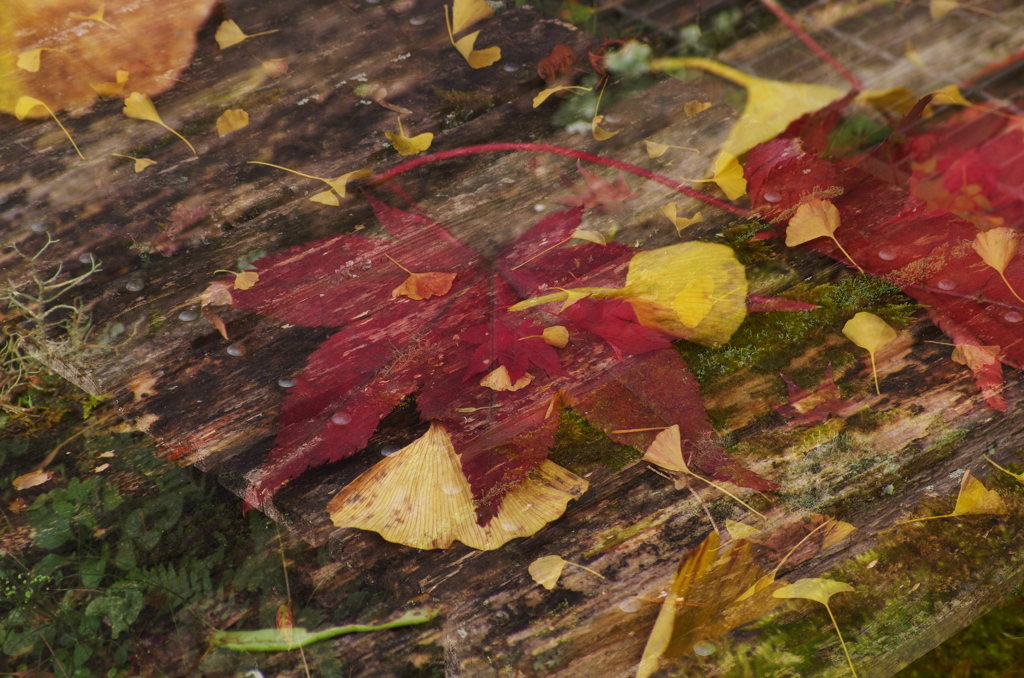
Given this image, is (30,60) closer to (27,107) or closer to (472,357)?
(27,107)

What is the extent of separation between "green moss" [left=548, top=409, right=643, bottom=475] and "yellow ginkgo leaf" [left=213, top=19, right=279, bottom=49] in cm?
116

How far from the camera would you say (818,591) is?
3.04 ft

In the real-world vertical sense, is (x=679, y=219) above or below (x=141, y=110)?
below

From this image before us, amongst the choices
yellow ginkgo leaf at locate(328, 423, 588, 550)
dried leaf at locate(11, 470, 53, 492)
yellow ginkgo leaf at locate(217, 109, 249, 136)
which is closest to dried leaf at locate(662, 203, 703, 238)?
yellow ginkgo leaf at locate(328, 423, 588, 550)

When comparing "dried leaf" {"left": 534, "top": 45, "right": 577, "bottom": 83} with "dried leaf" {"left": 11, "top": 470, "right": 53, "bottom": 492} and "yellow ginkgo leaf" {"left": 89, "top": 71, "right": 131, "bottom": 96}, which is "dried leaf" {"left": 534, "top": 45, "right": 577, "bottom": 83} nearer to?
"yellow ginkgo leaf" {"left": 89, "top": 71, "right": 131, "bottom": 96}

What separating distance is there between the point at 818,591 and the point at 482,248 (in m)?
0.72

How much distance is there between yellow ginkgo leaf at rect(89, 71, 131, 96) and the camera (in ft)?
4.90

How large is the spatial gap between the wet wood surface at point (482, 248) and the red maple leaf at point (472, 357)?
35 mm

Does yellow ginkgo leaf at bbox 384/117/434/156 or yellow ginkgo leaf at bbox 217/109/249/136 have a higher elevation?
yellow ginkgo leaf at bbox 217/109/249/136

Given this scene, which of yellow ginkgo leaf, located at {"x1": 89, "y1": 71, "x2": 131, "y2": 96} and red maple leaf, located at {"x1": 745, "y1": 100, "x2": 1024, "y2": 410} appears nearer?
red maple leaf, located at {"x1": 745, "y1": 100, "x2": 1024, "y2": 410}

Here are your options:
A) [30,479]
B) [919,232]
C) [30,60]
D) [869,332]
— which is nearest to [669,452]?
[869,332]

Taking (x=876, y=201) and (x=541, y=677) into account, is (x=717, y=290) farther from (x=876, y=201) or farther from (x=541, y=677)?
(x=541, y=677)

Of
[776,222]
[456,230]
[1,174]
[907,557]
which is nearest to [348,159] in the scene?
[456,230]

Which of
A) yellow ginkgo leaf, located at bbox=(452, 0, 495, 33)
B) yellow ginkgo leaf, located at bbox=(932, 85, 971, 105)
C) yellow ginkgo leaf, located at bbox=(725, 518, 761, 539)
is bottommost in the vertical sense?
yellow ginkgo leaf, located at bbox=(725, 518, 761, 539)
